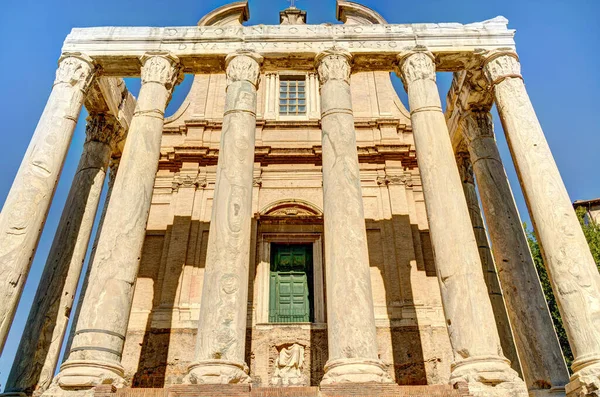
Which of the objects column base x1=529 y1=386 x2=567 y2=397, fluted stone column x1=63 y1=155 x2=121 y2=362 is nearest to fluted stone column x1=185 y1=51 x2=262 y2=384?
fluted stone column x1=63 y1=155 x2=121 y2=362

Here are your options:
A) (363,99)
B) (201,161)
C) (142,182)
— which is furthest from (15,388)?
(363,99)

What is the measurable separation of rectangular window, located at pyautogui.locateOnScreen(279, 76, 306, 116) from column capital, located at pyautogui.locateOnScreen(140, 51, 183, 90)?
653cm

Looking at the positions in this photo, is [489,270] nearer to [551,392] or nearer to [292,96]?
[551,392]

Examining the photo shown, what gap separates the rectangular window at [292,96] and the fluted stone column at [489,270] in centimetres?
630

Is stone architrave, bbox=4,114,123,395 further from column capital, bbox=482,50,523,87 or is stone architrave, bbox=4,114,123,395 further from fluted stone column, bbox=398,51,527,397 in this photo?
column capital, bbox=482,50,523,87

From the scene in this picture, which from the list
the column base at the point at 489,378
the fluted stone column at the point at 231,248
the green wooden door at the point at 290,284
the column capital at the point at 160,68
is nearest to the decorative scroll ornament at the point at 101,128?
the column capital at the point at 160,68

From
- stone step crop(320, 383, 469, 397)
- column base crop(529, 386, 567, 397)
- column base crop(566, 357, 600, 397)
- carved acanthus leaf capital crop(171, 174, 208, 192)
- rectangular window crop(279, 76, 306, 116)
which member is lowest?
stone step crop(320, 383, 469, 397)

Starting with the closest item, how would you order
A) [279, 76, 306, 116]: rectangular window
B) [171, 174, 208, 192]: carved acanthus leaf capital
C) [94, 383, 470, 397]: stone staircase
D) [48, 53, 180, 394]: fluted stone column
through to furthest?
1. [94, 383, 470, 397]: stone staircase
2. [48, 53, 180, 394]: fluted stone column
3. [171, 174, 208, 192]: carved acanthus leaf capital
4. [279, 76, 306, 116]: rectangular window

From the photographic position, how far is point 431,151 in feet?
37.2

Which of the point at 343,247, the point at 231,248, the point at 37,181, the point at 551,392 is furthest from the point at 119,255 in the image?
the point at 551,392

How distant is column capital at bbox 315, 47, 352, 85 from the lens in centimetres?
1268

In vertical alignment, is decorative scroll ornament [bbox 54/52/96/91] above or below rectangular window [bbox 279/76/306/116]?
below

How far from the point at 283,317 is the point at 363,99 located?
903 centimetres

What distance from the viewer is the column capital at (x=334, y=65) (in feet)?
41.6
